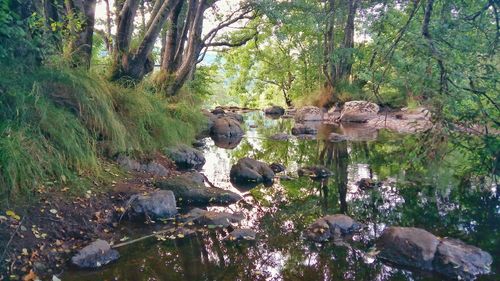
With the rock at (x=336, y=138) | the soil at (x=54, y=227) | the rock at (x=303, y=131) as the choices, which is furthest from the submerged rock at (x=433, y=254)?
the rock at (x=303, y=131)

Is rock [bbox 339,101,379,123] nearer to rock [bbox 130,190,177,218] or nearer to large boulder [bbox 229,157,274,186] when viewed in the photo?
large boulder [bbox 229,157,274,186]

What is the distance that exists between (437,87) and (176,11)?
7901 millimetres

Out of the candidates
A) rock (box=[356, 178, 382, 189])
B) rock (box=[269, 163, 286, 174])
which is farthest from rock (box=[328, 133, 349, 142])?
rock (box=[356, 178, 382, 189])

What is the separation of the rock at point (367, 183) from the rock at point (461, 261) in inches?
109

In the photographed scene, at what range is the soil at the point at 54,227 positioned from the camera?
139 inches

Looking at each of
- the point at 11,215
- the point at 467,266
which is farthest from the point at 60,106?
the point at 467,266

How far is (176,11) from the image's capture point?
9539mm

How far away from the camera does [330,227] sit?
4.73 meters

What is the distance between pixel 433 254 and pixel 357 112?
14361 millimetres

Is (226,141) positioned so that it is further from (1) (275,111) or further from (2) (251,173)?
(1) (275,111)

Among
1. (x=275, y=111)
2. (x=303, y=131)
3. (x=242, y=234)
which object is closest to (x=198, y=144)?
(x=303, y=131)

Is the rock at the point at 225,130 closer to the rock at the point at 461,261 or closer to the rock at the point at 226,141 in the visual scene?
the rock at the point at 226,141

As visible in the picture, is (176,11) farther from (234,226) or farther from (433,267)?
(433,267)

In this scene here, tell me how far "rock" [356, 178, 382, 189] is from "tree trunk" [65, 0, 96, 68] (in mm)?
4660
